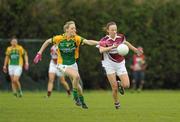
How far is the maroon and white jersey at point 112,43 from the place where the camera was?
17784 mm

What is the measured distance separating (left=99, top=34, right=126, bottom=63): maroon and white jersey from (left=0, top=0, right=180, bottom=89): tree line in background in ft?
48.2

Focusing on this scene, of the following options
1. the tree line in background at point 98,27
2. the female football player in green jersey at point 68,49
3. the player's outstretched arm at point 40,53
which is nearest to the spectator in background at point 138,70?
the tree line in background at point 98,27

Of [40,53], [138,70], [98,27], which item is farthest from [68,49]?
[98,27]

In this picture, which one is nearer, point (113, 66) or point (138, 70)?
point (113, 66)

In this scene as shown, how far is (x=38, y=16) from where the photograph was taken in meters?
33.8

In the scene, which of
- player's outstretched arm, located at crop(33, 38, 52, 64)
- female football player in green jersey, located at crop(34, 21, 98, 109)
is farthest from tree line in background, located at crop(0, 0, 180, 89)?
player's outstretched arm, located at crop(33, 38, 52, 64)

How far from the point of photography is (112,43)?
17828mm

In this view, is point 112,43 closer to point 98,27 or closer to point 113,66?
point 113,66

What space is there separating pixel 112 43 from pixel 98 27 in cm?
1640

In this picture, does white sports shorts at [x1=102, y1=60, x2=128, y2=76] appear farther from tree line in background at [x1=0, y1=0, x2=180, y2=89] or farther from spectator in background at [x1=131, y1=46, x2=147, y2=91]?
tree line in background at [x1=0, y1=0, x2=180, y2=89]

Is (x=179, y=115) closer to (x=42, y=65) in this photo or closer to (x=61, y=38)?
(x=61, y=38)

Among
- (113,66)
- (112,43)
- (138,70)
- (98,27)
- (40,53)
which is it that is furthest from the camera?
(98,27)

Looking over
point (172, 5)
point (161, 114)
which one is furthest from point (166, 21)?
point (161, 114)

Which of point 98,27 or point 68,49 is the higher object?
point 98,27
